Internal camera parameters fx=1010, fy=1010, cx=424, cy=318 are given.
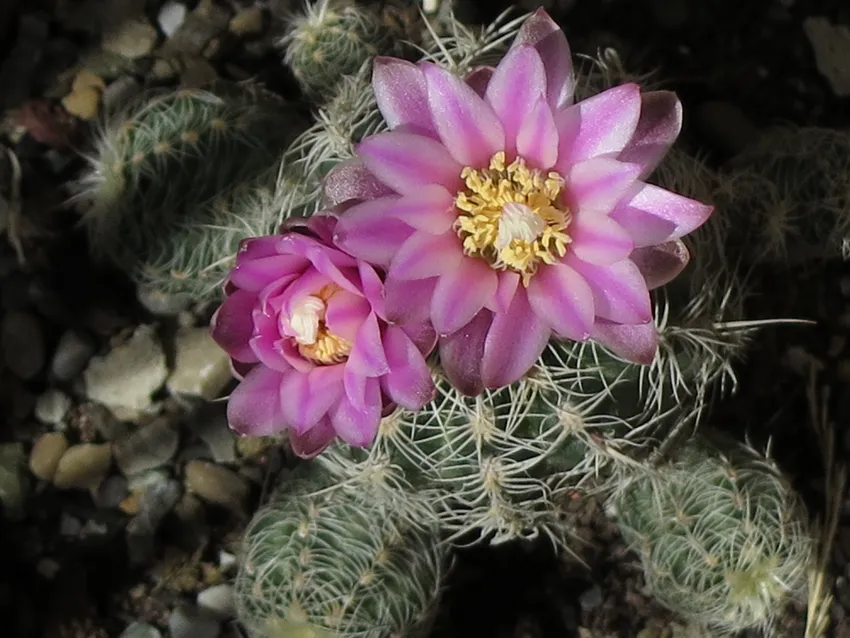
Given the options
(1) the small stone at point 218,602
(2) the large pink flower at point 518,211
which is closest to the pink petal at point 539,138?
(2) the large pink flower at point 518,211

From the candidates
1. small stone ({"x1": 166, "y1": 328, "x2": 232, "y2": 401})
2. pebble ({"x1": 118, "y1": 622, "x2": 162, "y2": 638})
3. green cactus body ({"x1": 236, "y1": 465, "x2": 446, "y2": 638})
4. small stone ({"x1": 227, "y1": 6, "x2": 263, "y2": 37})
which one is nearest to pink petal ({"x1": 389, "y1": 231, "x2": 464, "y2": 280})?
green cactus body ({"x1": 236, "y1": 465, "x2": 446, "y2": 638})

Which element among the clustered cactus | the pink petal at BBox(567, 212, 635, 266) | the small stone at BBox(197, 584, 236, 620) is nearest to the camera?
the pink petal at BBox(567, 212, 635, 266)

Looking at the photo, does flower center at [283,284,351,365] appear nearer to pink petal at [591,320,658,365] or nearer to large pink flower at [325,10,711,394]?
large pink flower at [325,10,711,394]

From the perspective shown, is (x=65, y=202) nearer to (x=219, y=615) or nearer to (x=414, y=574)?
(x=219, y=615)

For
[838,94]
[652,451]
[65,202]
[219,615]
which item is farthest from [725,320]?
[65,202]

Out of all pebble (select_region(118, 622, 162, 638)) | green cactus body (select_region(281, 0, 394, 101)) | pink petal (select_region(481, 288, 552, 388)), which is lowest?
pebble (select_region(118, 622, 162, 638))

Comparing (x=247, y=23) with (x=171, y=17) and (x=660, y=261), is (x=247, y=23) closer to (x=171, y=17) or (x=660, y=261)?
(x=171, y=17)
